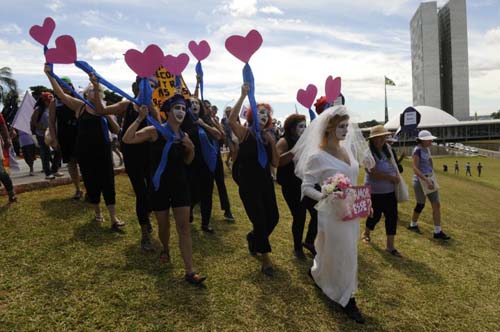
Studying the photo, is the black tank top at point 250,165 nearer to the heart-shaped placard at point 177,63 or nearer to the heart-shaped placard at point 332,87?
the heart-shaped placard at point 332,87

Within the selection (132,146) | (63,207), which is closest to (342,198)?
(132,146)

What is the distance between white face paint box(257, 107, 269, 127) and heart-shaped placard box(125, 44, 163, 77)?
1.34 m

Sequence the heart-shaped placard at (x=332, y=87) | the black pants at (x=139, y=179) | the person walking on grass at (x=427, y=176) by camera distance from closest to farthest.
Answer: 1. the black pants at (x=139, y=179)
2. the heart-shaped placard at (x=332, y=87)
3. the person walking on grass at (x=427, y=176)

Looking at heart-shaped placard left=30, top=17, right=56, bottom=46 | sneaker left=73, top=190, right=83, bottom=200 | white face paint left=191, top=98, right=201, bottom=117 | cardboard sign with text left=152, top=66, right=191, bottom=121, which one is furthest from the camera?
sneaker left=73, top=190, right=83, bottom=200

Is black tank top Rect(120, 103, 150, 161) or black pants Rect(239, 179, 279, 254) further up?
black tank top Rect(120, 103, 150, 161)

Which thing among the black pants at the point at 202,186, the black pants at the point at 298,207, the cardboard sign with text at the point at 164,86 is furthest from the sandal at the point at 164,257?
the cardboard sign with text at the point at 164,86

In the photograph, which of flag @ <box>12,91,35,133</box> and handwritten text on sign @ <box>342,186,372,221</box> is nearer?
handwritten text on sign @ <box>342,186,372,221</box>

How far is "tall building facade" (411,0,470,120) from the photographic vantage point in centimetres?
11425

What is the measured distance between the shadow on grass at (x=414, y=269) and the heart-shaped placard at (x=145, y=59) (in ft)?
13.6

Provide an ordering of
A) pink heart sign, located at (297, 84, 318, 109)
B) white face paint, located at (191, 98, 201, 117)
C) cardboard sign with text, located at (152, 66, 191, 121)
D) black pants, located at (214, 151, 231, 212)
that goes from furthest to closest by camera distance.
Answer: black pants, located at (214, 151, 231, 212) < cardboard sign with text, located at (152, 66, 191, 121) < white face paint, located at (191, 98, 201, 117) < pink heart sign, located at (297, 84, 318, 109)

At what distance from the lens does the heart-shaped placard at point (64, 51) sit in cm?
398

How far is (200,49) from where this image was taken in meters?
6.02

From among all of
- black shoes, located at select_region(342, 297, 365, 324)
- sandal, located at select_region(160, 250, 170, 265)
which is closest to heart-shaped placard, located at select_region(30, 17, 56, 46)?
sandal, located at select_region(160, 250, 170, 265)

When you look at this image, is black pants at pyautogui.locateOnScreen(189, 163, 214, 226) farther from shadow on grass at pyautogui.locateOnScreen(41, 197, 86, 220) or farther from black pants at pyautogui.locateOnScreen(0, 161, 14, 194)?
black pants at pyautogui.locateOnScreen(0, 161, 14, 194)
